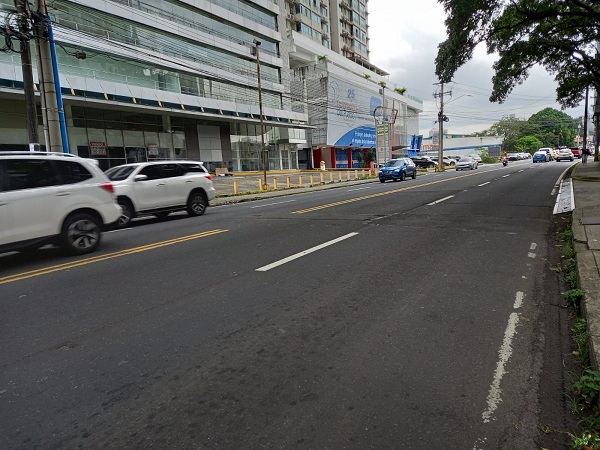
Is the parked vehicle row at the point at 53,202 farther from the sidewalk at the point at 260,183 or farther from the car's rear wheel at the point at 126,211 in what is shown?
the sidewalk at the point at 260,183

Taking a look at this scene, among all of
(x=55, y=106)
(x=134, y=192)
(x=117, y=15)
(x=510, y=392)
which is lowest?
(x=510, y=392)

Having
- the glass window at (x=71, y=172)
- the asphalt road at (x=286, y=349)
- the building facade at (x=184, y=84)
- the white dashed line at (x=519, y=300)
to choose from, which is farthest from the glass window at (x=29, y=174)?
the building facade at (x=184, y=84)

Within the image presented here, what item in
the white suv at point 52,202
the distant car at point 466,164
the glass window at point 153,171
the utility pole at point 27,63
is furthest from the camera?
the distant car at point 466,164

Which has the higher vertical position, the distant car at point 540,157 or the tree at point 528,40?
the tree at point 528,40

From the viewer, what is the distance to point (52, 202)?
283 inches

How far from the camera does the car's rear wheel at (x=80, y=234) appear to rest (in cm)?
746

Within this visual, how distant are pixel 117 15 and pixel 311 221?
2988cm

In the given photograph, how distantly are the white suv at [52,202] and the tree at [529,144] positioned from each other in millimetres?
108428

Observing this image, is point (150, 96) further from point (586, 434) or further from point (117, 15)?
point (586, 434)

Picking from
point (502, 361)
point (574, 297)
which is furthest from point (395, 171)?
point (502, 361)

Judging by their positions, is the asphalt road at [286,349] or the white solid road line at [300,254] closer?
the asphalt road at [286,349]

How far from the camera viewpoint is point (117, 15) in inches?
1230

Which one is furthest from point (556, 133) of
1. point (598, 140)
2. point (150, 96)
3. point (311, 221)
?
point (311, 221)

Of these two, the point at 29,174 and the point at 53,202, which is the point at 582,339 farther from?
the point at 29,174
